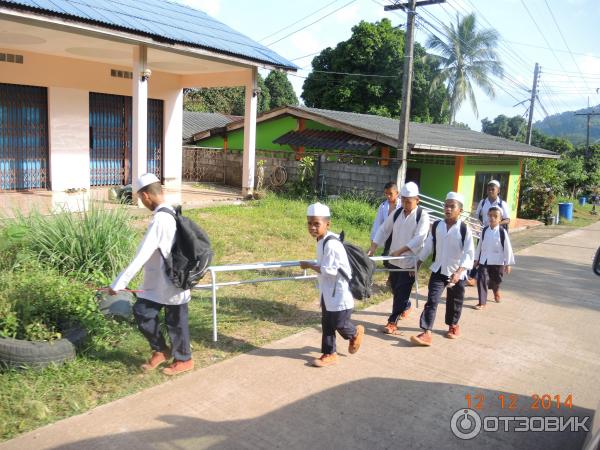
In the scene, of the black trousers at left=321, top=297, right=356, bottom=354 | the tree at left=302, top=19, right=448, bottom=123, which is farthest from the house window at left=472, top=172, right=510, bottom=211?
the black trousers at left=321, top=297, right=356, bottom=354

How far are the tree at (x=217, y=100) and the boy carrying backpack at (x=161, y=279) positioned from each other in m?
31.8

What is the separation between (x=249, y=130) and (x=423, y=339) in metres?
8.33

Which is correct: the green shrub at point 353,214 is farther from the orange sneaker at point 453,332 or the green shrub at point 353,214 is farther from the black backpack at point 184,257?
the black backpack at point 184,257

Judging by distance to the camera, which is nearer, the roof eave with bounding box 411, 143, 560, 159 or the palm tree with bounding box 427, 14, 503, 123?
Result: the roof eave with bounding box 411, 143, 560, 159

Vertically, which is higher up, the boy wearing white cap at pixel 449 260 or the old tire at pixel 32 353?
the boy wearing white cap at pixel 449 260

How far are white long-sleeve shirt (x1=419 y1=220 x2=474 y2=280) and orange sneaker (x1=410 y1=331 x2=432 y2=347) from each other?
0.66m

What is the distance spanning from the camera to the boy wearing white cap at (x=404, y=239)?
5797mm

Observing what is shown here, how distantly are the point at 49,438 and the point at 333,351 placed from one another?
2.38 meters

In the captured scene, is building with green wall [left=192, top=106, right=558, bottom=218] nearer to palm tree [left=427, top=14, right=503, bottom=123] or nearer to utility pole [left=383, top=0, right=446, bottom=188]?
utility pole [left=383, top=0, right=446, bottom=188]

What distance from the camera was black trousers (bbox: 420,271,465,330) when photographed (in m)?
5.38

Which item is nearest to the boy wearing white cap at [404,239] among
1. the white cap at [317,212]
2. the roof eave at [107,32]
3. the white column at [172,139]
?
the white cap at [317,212]

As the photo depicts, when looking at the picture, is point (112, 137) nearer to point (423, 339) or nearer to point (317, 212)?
point (317, 212)

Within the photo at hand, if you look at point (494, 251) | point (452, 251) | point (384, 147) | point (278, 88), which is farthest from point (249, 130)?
point (278, 88)

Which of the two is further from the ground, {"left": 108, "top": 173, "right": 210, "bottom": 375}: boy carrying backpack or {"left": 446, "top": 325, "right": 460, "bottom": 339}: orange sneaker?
{"left": 108, "top": 173, "right": 210, "bottom": 375}: boy carrying backpack
